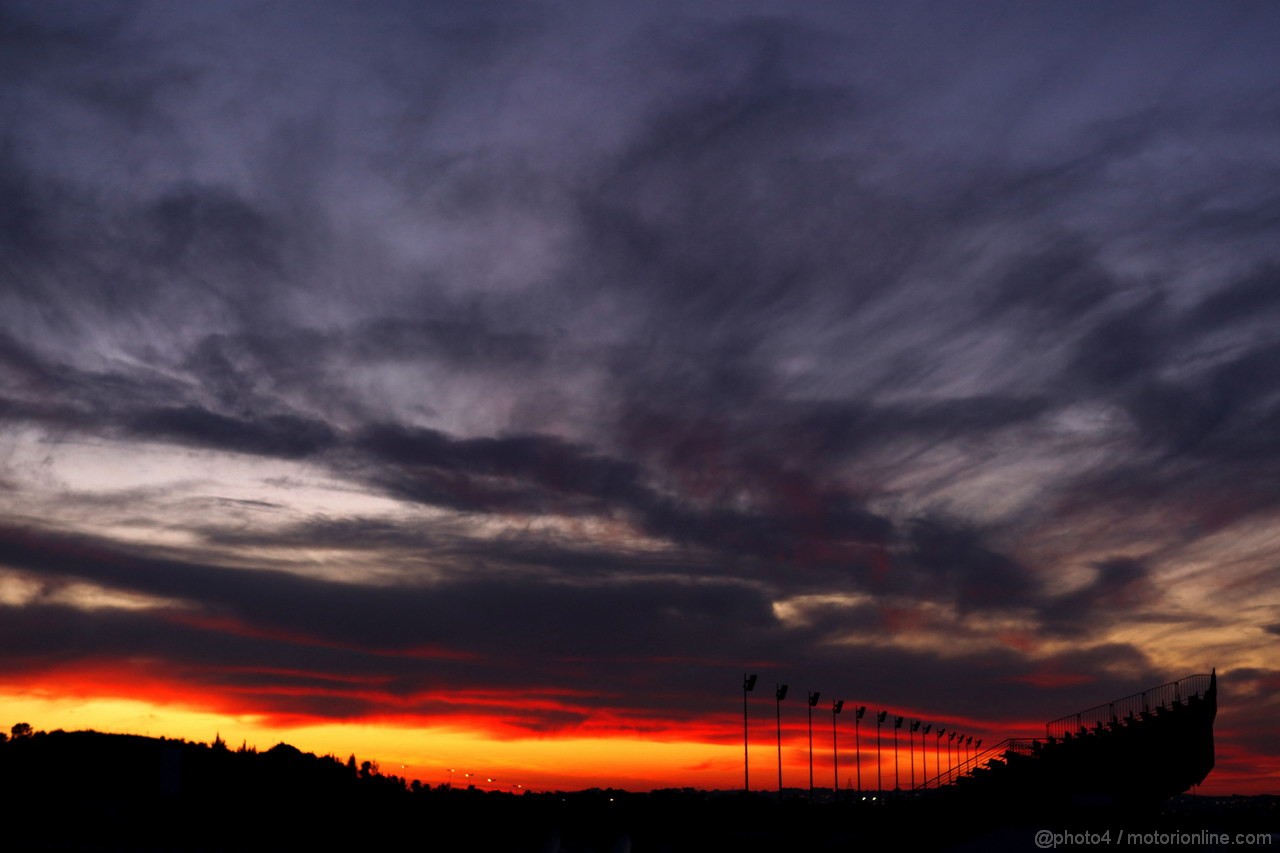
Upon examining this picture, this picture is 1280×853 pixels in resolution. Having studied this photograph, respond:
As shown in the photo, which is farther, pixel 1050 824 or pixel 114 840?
pixel 1050 824

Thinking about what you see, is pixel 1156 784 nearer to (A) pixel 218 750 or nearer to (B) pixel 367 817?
(B) pixel 367 817

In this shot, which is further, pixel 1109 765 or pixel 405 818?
pixel 405 818

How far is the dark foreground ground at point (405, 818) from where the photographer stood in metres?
62.8

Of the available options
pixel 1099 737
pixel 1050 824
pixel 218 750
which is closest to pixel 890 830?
pixel 1050 824

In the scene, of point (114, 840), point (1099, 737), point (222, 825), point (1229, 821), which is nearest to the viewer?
point (114, 840)

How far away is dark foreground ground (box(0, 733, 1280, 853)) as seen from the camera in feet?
206

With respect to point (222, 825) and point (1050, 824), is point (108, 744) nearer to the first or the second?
point (222, 825)

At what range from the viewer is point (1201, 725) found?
8012 centimetres

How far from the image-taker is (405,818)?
119375 mm

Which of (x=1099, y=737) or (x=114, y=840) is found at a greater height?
(x=1099, y=737)

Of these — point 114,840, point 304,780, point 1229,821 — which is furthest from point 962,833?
point 304,780

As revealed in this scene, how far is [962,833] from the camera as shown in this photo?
224 ft

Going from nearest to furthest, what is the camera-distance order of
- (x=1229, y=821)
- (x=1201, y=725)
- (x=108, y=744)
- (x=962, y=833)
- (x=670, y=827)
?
1. (x=962, y=833)
2. (x=1201, y=725)
3. (x=1229, y=821)
4. (x=670, y=827)
5. (x=108, y=744)

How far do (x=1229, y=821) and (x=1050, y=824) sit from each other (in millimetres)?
64982
